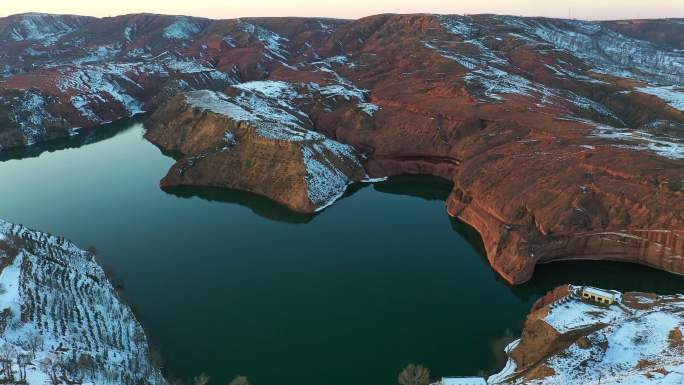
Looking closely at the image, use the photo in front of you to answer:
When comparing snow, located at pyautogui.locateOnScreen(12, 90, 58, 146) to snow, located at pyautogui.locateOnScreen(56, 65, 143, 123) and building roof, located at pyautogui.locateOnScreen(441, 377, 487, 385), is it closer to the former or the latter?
snow, located at pyautogui.locateOnScreen(56, 65, 143, 123)

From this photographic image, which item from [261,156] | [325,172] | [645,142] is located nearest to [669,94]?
[645,142]

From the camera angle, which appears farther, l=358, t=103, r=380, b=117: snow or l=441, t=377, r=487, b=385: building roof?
l=358, t=103, r=380, b=117: snow

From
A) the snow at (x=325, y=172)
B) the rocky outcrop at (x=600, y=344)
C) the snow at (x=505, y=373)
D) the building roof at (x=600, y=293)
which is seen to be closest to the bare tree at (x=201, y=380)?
the snow at (x=505, y=373)

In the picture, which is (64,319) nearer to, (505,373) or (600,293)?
(505,373)

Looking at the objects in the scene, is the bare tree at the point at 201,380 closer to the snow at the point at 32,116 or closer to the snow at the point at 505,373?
the snow at the point at 505,373

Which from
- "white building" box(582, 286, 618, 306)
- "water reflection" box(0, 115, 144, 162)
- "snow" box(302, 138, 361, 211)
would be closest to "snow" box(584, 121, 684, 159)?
"white building" box(582, 286, 618, 306)

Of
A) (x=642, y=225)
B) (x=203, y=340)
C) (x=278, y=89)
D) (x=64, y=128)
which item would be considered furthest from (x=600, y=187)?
(x=64, y=128)
